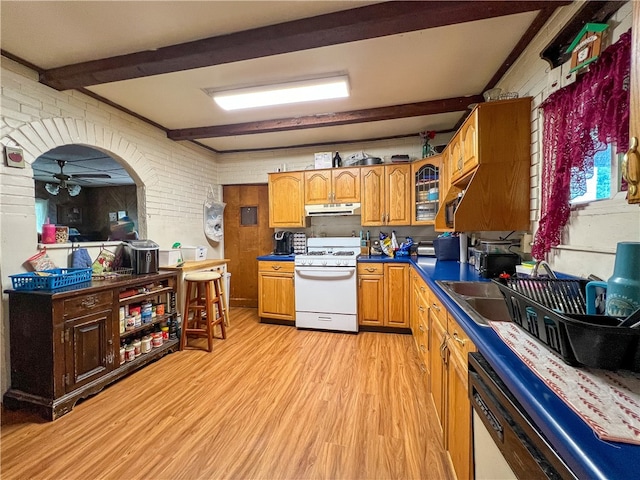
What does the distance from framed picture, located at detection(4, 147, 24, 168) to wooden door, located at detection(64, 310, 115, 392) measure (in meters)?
1.18

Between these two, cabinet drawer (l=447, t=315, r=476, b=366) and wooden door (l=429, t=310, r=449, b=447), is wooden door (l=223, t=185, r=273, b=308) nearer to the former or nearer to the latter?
wooden door (l=429, t=310, r=449, b=447)

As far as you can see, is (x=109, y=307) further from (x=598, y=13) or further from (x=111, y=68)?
(x=598, y=13)

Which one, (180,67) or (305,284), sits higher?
(180,67)

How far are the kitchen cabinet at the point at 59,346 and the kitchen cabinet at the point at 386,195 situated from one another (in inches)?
110

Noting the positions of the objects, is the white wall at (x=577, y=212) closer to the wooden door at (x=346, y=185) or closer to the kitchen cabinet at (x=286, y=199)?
the wooden door at (x=346, y=185)

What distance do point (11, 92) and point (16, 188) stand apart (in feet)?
2.26

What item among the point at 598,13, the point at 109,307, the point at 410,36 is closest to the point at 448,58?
the point at 410,36

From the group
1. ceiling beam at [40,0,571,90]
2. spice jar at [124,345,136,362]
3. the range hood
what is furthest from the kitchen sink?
spice jar at [124,345,136,362]

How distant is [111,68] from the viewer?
1.87 meters

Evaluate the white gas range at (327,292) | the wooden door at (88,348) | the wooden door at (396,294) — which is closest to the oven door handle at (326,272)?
the white gas range at (327,292)

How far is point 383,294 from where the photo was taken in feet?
10.0

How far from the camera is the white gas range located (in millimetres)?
A: 3078

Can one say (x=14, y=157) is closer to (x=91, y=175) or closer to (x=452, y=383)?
(x=452, y=383)

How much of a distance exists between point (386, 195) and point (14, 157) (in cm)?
339
